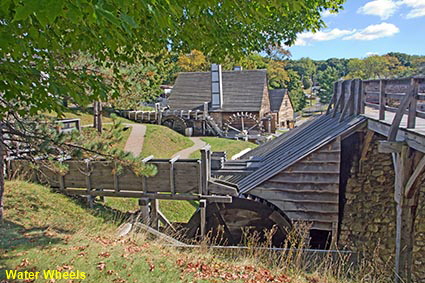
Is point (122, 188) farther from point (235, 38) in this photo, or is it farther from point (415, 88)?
point (415, 88)

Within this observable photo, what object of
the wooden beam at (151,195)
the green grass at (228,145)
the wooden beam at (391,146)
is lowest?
the green grass at (228,145)

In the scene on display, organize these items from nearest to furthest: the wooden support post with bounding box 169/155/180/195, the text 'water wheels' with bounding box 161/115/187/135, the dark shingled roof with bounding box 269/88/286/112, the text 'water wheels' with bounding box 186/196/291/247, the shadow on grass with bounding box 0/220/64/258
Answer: the shadow on grass with bounding box 0/220/64/258 → the wooden support post with bounding box 169/155/180/195 → the text 'water wheels' with bounding box 186/196/291/247 → the text 'water wheels' with bounding box 161/115/187/135 → the dark shingled roof with bounding box 269/88/286/112

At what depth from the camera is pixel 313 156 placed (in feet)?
26.3

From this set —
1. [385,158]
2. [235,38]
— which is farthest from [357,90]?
[235,38]

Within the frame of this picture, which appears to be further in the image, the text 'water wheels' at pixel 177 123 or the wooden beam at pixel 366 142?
the text 'water wheels' at pixel 177 123

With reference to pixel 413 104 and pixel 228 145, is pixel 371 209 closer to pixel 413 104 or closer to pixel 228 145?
pixel 413 104

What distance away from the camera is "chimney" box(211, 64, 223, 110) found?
3105 centimetres

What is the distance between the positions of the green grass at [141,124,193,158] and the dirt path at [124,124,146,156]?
0.24 m

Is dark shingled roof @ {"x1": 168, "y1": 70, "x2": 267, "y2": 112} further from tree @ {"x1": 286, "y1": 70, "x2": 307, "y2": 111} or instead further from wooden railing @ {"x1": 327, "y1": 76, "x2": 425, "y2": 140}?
tree @ {"x1": 286, "y1": 70, "x2": 307, "y2": 111}

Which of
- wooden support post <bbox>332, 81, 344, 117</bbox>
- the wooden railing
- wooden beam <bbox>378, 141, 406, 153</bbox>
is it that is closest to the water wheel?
the wooden railing

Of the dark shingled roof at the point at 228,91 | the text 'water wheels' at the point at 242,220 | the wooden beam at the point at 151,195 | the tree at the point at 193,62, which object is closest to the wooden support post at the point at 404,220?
the text 'water wheels' at the point at 242,220

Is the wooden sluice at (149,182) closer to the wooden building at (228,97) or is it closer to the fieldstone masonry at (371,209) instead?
the fieldstone masonry at (371,209)

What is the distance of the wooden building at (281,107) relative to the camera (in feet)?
117

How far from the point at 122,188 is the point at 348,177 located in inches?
232
